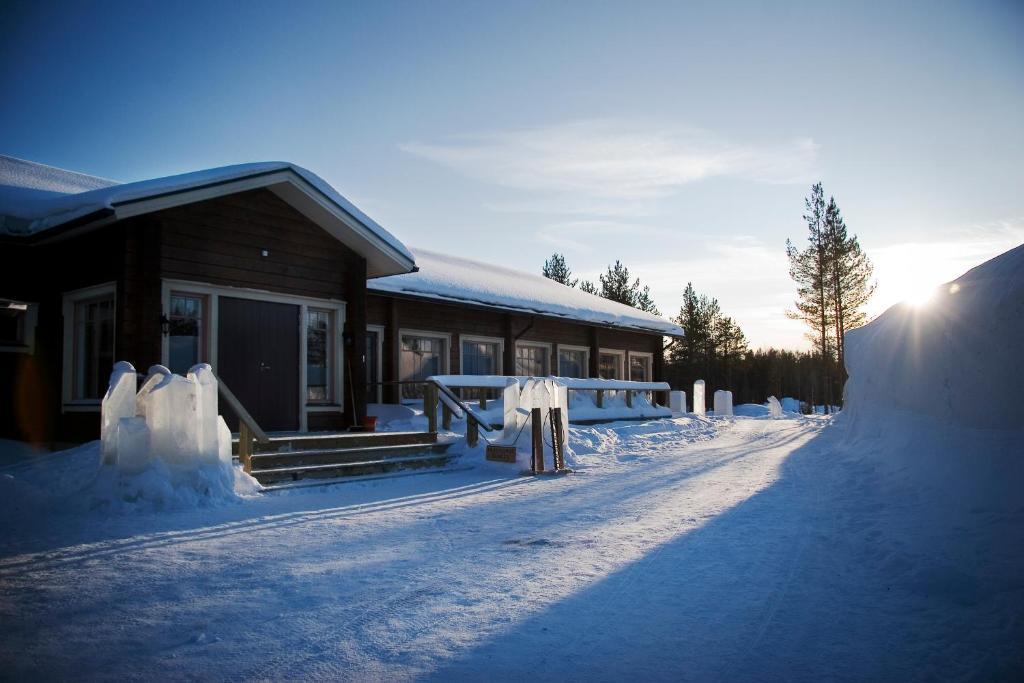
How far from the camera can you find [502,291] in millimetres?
18969

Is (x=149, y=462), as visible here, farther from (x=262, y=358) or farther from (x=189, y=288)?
(x=262, y=358)

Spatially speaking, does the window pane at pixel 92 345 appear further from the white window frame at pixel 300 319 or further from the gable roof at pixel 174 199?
the gable roof at pixel 174 199

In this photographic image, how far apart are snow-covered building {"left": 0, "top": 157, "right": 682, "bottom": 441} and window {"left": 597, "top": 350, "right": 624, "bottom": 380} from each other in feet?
40.1

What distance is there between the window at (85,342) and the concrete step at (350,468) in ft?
11.7

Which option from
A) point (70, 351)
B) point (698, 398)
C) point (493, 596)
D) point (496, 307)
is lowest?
point (493, 596)

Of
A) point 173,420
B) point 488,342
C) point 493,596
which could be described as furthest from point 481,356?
point 493,596

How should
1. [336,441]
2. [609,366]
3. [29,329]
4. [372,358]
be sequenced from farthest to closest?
[609,366] → [372,358] → [29,329] → [336,441]

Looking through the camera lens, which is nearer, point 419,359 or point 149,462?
point 149,462

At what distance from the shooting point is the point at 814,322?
Result: 3734 cm

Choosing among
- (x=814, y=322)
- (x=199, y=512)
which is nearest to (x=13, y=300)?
(x=199, y=512)

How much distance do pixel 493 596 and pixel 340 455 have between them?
557 centimetres

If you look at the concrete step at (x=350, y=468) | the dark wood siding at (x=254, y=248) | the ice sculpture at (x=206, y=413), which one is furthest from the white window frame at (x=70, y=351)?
the ice sculpture at (x=206, y=413)

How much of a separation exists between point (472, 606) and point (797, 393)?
59734mm

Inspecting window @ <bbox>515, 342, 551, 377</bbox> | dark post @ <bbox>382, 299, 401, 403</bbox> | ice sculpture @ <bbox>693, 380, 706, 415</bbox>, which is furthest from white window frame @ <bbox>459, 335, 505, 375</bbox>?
ice sculpture @ <bbox>693, 380, 706, 415</bbox>
